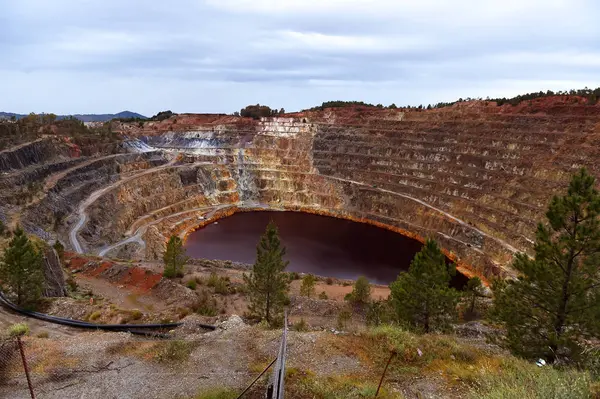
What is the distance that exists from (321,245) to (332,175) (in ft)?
66.4

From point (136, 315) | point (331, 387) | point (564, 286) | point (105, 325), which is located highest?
point (564, 286)

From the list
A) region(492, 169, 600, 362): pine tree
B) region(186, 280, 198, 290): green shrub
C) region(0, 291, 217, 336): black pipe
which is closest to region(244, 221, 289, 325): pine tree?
region(0, 291, 217, 336): black pipe

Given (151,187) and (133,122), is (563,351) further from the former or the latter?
(133,122)

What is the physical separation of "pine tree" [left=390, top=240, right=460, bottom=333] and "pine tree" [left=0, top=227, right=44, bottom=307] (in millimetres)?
19654

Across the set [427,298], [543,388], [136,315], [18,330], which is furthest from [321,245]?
[543,388]

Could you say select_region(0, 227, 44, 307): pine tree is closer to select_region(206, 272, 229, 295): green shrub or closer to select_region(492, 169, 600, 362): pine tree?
select_region(206, 272, 229, 295): green shrub

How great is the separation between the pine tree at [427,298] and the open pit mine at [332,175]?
2366 cm

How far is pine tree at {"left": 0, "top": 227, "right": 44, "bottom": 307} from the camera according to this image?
20.5 meters

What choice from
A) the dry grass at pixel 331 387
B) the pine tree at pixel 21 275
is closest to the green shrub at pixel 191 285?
the pine tree at pixel 21 275

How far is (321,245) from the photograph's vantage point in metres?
52.3

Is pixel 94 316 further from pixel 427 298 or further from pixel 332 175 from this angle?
pixel 332 175

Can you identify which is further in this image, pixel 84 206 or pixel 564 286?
pixel 84 206

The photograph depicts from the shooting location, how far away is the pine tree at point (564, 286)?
45.4 feet

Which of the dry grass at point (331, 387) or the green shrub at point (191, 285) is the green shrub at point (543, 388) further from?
the green shrub at point (191, 285)
